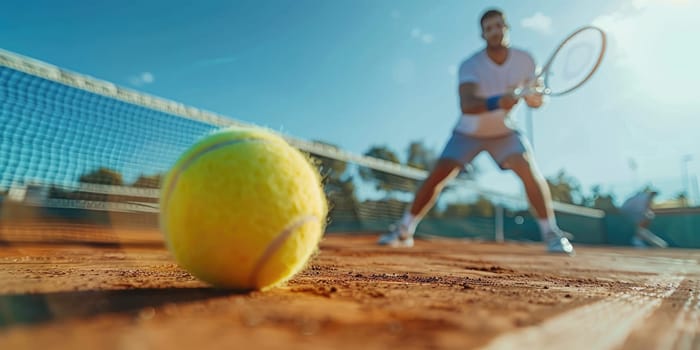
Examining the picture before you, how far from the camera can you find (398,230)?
16.5ft

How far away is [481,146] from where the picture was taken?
4.61m

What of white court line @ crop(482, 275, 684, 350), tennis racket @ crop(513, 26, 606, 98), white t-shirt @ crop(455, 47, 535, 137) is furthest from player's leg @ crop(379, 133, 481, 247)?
white court line @ crop(482, 275, 684, 350)

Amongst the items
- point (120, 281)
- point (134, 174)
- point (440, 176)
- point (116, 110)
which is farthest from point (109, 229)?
point (120, 281)

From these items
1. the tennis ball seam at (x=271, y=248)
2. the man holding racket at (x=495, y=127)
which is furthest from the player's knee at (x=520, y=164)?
the tennis ball seam at (x=271, y=248)

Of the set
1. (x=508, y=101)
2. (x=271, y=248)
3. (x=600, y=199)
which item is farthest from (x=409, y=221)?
(x=600, y=199)

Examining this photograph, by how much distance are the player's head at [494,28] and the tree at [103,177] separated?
512 cm

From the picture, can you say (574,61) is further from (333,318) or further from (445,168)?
(333,318)

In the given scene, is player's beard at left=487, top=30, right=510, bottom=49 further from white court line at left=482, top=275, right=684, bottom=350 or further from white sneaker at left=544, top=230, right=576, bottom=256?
white court line at left=482, top=275, right=684, bottom=350

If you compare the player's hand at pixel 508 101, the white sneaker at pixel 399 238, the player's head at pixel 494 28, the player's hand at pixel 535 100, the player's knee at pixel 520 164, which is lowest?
the white sneaker at pixel 399 238

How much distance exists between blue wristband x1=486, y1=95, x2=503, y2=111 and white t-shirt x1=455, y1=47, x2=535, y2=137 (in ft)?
0.67

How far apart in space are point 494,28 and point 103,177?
5.42 m

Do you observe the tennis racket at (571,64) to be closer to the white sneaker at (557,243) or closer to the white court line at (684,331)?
the white sneaker at (557,243)

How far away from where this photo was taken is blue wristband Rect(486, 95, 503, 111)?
4141mm

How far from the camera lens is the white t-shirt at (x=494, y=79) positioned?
4.47 m
